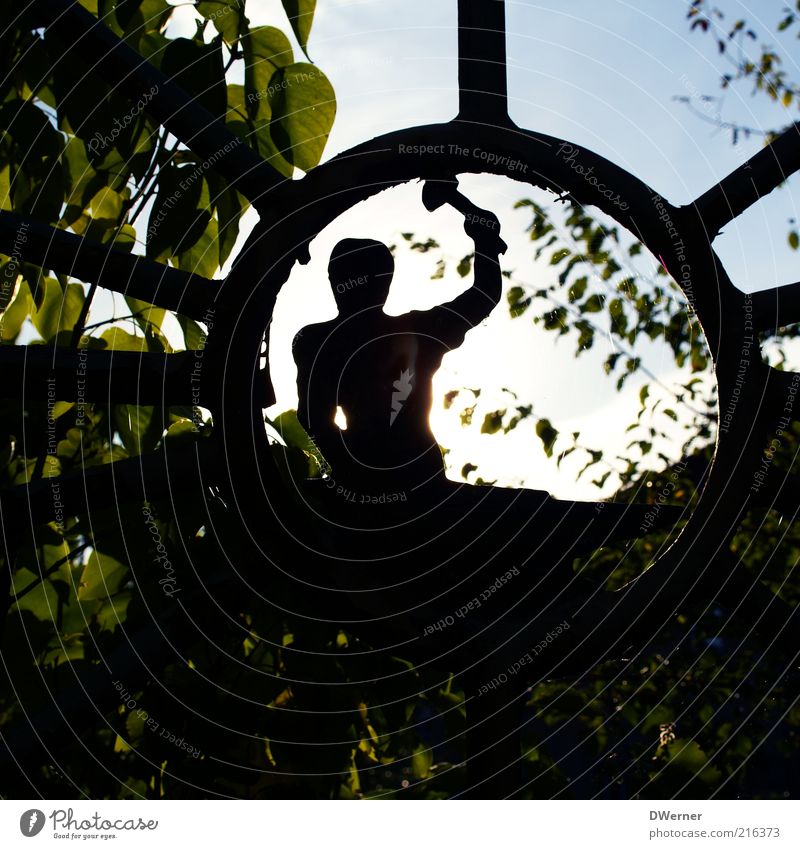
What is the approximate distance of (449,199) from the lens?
1.38 metres

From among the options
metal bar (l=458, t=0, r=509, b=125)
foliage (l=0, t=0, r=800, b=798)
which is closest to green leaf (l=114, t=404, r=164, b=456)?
foliage (l=0, t=0, r=800, b=798)

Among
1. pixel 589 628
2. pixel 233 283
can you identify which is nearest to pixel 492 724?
pixel 589 628

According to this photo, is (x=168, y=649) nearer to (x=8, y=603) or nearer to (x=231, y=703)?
(x=8, y=603)

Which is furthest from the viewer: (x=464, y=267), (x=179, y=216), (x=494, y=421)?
(x=494, y=421)

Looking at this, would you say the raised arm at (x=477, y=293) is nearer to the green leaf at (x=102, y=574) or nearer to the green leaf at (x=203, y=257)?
the green leaf at (x=203, y=257)

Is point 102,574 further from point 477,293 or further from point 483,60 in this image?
point 483,60

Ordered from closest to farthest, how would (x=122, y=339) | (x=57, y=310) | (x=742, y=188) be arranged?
(x=742, y=188), (x=57, y=310), (x=122, y=339)

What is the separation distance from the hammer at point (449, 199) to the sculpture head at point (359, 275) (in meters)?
0.10

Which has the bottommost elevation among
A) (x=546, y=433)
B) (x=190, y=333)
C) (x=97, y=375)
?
(x=546, y=433)

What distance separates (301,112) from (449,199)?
1.54 ft

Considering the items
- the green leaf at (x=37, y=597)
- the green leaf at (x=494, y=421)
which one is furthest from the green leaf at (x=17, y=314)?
the green leaf at (x=494, y=421)

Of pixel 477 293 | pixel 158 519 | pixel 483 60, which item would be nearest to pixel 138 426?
pixel 158 519

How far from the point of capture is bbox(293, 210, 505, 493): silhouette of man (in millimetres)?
1352

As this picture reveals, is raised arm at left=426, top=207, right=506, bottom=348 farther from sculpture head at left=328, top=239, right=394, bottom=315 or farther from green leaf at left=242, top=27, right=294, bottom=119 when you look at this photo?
green leaf at left=242, top=27, right=294, bottom=119
